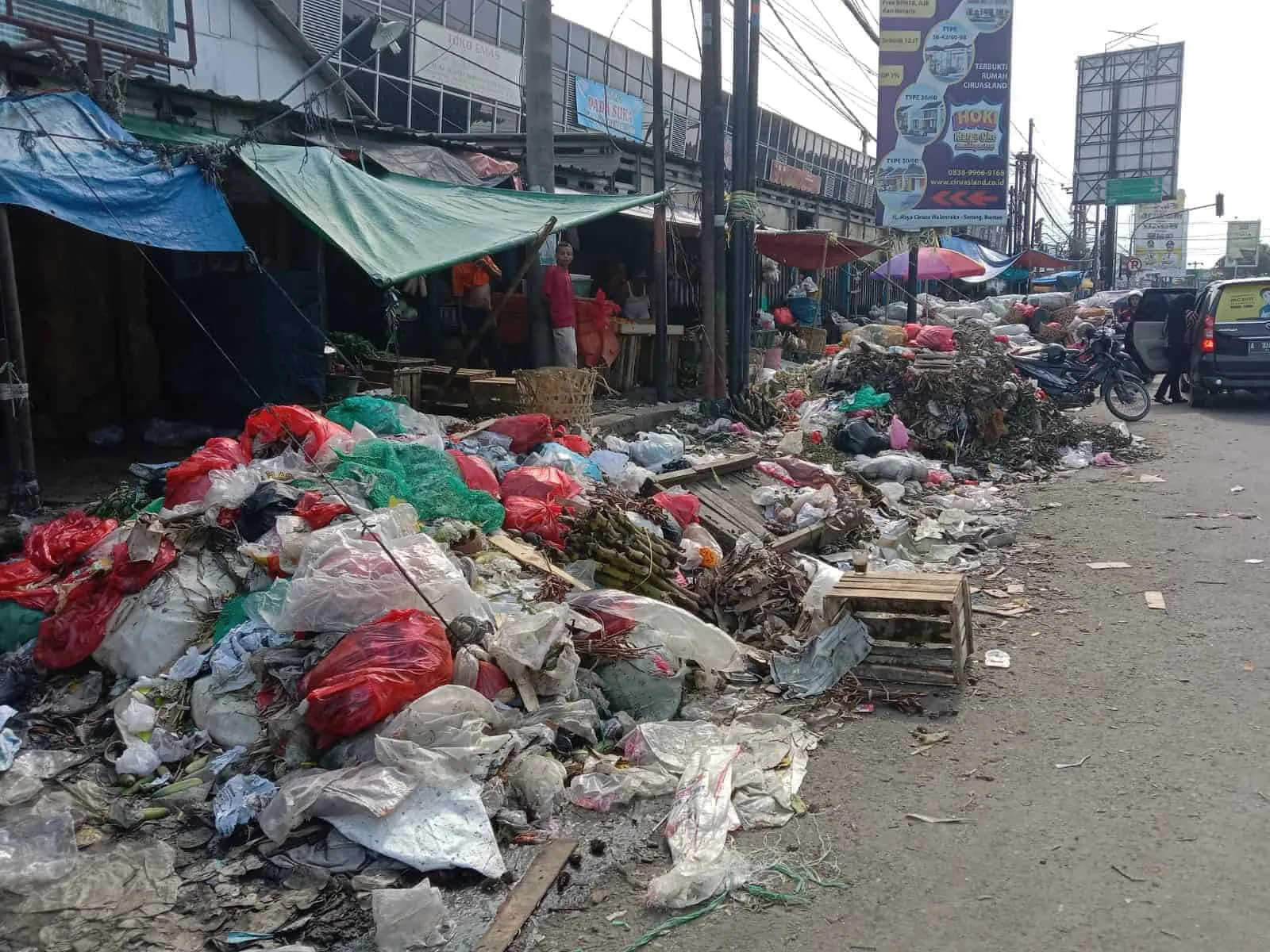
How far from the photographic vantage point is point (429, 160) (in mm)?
12250

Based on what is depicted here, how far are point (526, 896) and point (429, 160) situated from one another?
10746 mm

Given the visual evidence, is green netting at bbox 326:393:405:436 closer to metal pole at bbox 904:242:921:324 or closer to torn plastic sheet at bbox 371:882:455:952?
torn plastic sheet at bbox 371:882:455:952

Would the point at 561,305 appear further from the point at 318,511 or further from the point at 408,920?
the point at 408,920

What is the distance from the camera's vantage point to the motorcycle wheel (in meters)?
13.1

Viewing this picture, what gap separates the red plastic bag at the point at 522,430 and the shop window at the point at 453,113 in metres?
14.1

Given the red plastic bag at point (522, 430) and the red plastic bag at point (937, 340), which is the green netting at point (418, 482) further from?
the red plastic bag at point (937, 340)

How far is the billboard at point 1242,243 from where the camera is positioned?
241 feet

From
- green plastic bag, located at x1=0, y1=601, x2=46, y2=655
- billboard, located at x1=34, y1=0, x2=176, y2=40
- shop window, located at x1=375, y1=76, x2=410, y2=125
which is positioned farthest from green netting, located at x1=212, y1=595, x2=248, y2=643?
shop window, located at x1=375, y1=76, x2=410, y2=125

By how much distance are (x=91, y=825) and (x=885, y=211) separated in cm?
1762

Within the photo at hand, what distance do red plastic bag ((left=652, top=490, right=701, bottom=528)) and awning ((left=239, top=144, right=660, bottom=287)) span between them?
94.3 inches

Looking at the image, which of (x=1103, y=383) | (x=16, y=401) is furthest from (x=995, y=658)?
(x=1103, y=383)

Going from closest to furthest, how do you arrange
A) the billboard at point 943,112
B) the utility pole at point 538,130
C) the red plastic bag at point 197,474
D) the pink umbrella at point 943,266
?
the red plastic bag at point 197,474, the utility pole at point 538,130, the billboard at point 943,112, the pink umbrella at point 943,266

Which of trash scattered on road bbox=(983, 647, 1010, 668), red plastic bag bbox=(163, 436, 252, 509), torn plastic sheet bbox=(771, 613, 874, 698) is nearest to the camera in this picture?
torn plastic sheet bbox=(771, 613, 874, 698)

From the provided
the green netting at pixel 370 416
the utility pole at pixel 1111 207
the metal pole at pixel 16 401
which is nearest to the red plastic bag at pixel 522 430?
the green netting at pixel 370 416
